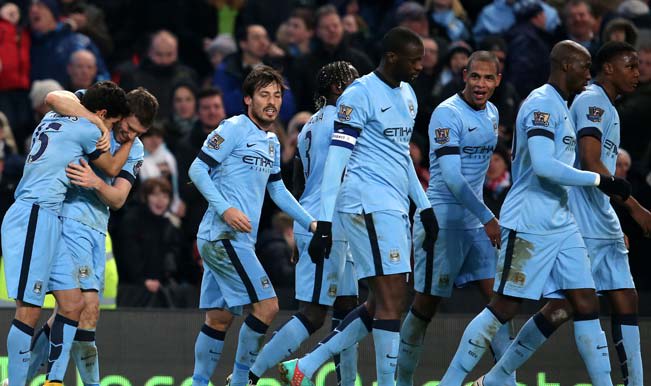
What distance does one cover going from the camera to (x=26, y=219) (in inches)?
362

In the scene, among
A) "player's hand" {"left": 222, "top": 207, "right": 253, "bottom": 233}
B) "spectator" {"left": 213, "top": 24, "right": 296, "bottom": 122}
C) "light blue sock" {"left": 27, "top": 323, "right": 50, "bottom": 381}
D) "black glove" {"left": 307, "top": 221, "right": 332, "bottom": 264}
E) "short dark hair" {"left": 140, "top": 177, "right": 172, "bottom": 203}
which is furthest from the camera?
"spectator" {"left": 213, "top": 24, "right": 296, "bottom": 122}

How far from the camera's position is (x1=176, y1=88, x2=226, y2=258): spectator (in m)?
13.6

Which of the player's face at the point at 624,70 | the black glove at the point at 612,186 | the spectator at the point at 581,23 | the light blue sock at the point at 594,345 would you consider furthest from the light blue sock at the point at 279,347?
the spectator at the point at 581,23

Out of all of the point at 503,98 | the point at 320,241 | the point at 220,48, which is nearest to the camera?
the point at 320,241

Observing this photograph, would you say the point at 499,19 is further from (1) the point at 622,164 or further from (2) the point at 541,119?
(2) the point at 541,119

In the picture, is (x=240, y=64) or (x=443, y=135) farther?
(x=240, y=64)

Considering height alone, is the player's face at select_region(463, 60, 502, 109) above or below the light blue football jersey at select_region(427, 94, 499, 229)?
above

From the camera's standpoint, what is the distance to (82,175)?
935cm

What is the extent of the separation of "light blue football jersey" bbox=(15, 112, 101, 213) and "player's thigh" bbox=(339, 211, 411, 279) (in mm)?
1932

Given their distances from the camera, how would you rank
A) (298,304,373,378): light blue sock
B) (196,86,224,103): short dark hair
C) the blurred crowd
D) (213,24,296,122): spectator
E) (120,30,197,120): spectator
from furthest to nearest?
(120,30,197,120): spectator < (213,24,296,122): spectator < (196,86,224,103): short dark hair < the blurred crowd < (298,304,373,378): light blue sock

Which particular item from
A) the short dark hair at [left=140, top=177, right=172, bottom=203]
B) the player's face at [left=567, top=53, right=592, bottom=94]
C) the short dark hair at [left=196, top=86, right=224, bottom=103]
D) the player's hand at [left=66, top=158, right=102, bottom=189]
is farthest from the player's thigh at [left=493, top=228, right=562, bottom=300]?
the short dark hair at [left=196, top=86, right=224, bottom=103]

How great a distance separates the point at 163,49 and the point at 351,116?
6544mm

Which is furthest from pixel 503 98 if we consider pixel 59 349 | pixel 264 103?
pixel 59 349

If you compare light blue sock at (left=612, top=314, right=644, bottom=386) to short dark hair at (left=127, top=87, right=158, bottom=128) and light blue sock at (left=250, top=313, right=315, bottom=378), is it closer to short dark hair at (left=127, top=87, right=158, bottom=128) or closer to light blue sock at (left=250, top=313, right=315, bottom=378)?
light blue sock at (left=250, top=313, right=315, bottom=378)
